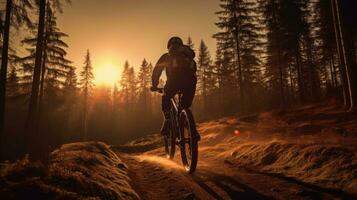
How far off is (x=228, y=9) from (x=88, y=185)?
3167 centimetres

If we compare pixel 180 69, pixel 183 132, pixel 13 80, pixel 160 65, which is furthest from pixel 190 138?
pixel 13 80

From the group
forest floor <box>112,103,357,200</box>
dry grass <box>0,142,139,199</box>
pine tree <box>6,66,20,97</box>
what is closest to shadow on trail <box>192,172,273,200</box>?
forest floor <box>112,103,357,200</box>

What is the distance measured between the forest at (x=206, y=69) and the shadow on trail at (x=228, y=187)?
3357 mm

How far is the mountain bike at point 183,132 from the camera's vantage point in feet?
18.1

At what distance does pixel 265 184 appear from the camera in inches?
188

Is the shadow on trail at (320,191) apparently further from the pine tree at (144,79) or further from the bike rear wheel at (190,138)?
the pine tree at (144,79)

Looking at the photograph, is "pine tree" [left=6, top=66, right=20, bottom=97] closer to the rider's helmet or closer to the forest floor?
the rider's helmet

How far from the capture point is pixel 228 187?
4621 millimetres

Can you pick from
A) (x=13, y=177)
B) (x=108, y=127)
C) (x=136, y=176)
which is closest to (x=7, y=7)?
(x=136, y=176)

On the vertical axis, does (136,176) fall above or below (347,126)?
below

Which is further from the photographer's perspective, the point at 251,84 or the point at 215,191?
the point at 251,84

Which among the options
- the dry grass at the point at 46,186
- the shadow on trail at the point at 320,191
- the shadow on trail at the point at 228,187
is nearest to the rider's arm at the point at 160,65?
the shadow on trail at the point at 228,187

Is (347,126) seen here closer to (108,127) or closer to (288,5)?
(288,5)

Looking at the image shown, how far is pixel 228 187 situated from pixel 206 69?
52403 mm
